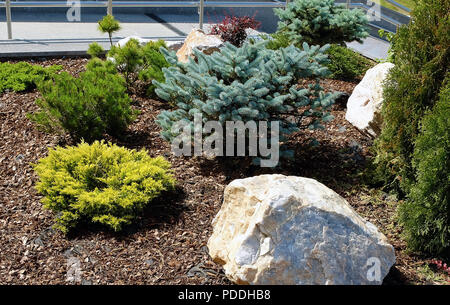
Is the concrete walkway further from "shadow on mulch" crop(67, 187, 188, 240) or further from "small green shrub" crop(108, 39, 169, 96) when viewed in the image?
"shadow on mulch" crop(67, 187, 188, 240)

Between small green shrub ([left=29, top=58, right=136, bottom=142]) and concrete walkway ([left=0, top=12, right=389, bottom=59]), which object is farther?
concrete walkway ([left=0, top=12, right=389, bottom=59])

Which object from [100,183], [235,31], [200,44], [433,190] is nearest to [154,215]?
[100,183]

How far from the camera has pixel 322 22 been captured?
852cm

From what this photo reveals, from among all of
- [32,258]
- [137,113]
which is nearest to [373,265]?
[32,258]

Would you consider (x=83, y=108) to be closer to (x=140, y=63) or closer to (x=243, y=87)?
(x=140, y=63)

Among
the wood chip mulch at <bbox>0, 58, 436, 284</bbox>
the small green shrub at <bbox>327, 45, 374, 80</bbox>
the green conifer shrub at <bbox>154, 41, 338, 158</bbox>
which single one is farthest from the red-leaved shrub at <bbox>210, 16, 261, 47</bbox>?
the green conifer shrub at <bbox>154, 41, 338, 158</bbox>

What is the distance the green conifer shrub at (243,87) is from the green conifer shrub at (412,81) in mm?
680

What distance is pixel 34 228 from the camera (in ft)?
16.0

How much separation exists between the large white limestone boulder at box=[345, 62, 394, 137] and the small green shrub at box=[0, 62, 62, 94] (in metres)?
3.82

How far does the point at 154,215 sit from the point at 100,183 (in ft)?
1.94

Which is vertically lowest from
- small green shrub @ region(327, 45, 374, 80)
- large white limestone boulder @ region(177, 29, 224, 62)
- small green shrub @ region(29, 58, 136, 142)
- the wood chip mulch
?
the wood chip mulch

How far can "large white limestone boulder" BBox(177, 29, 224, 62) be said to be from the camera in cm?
778

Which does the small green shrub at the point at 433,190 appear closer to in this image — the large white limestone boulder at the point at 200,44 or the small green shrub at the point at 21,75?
the large white limestone boulder at the point at 200,44
